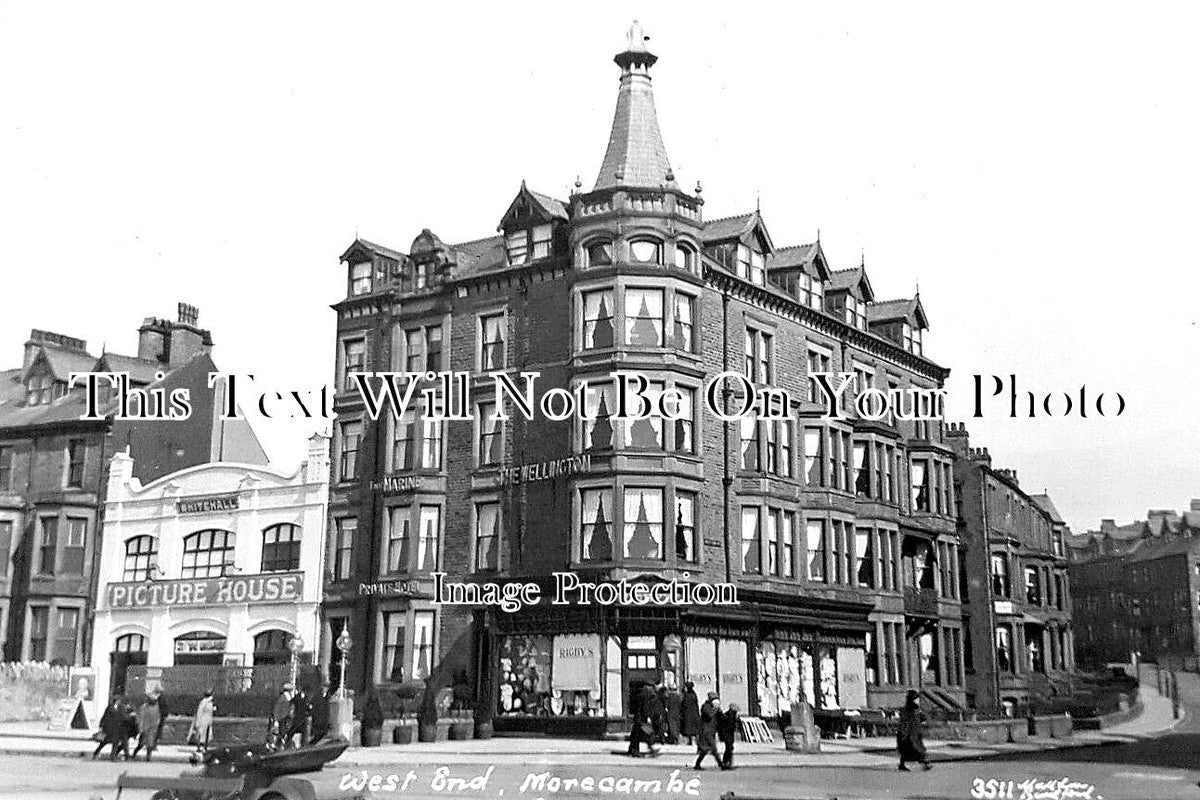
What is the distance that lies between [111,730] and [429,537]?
12270mm

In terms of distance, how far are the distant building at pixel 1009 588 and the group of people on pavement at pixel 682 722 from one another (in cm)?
760

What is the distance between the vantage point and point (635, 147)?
102 feet

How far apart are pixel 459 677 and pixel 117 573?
10.4 m

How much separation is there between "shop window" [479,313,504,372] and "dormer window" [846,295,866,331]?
976 cm

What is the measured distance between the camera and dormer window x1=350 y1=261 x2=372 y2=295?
34875 mm

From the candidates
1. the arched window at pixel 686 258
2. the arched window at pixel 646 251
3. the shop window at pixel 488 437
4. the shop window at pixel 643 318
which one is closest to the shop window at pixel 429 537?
the shop window at pixel 488 437

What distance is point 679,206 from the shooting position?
102ft

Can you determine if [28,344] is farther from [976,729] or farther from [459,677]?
[976,729]

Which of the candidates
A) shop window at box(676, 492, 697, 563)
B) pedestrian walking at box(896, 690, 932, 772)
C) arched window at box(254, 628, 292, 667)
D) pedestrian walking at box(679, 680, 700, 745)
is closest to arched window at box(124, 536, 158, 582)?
arched window at box(254, 628, 292, 667)

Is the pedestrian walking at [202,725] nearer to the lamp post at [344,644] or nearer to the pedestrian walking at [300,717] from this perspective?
the pedestrian walking at [300,717]

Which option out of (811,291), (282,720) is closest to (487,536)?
(811,291)

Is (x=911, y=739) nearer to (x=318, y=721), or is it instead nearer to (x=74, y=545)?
(x=318, y=721)

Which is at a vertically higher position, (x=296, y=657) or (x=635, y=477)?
(x=635, y=477)

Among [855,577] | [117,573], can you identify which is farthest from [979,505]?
[117,573]
